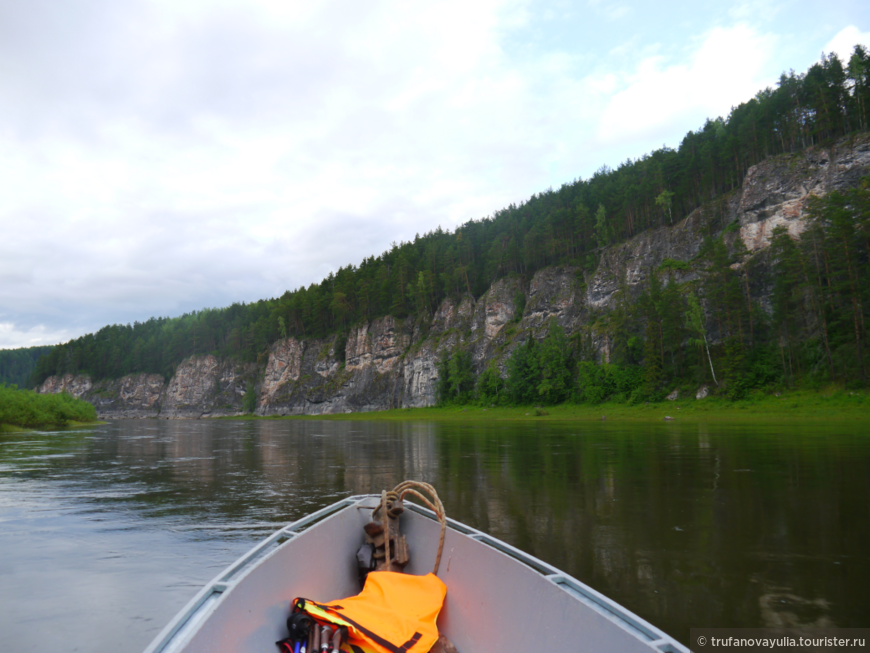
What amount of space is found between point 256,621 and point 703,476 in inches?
537

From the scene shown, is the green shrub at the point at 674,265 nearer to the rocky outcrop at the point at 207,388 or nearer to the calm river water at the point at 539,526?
the calm river water at the point at 539,526

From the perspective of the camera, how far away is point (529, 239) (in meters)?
84.6

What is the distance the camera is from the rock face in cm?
5375

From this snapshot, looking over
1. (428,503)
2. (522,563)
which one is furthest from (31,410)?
(522,563)

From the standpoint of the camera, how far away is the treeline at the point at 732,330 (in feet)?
134

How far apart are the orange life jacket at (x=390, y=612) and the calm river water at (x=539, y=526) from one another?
2.54m

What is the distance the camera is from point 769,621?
480 centimetres

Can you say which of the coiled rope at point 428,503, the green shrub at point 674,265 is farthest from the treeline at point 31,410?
the green shrub at point 674,265

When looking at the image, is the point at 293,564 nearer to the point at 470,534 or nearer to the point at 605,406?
the point at 470,534

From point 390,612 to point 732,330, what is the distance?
57.4m

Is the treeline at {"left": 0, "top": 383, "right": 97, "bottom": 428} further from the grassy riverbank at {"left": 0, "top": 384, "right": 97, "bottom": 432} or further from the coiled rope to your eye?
the coiled rope

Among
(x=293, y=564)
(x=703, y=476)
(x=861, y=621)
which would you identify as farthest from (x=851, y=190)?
(x=293, y=564)

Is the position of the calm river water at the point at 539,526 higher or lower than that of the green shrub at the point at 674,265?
lower

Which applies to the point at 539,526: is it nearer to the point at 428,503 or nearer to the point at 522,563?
the point at 428,503
